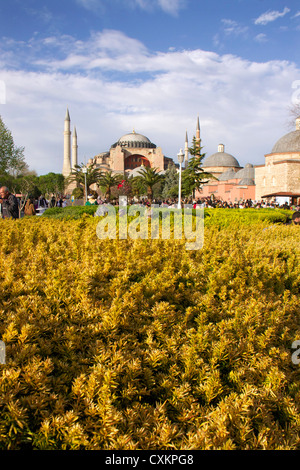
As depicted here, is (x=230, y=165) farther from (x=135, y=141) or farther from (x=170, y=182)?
(x=135, y=141)

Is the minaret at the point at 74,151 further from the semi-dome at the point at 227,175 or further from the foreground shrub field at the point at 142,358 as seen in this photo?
the foreground shrub field at the point at 142,358

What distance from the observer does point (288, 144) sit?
42969mm

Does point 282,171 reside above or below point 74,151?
below

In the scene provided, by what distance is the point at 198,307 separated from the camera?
2.93m

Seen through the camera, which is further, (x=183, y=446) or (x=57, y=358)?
(x=57, y=358)

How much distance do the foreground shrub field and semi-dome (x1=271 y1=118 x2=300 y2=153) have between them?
43.8 metres

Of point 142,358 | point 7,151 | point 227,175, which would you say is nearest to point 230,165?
point 227,175

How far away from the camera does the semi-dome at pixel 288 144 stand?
4209 centimetres

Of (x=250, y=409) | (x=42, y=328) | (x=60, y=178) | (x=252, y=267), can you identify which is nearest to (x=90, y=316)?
(x=42, y=328)

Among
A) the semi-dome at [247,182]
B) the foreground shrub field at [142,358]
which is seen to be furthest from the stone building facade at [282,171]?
the foreground shrub field at [142,358]

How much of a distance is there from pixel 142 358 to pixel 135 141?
81480 mm

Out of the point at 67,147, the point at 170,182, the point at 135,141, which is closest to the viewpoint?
the point at 170,182
